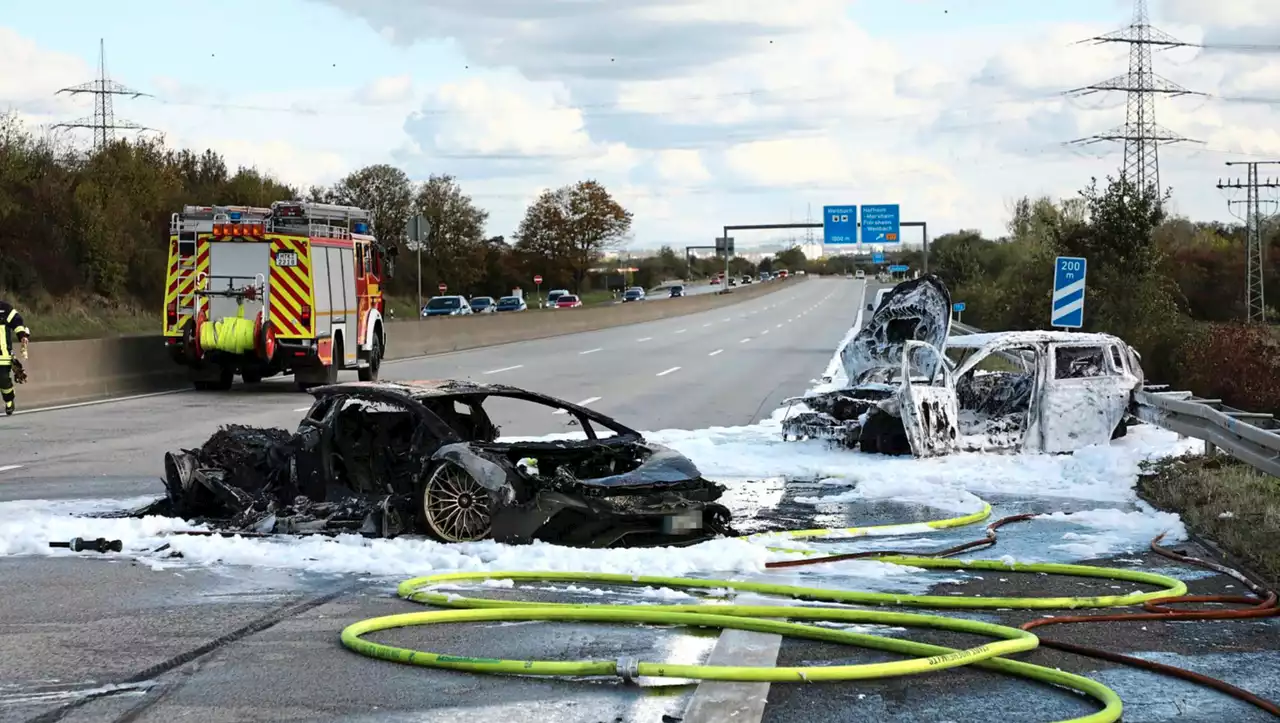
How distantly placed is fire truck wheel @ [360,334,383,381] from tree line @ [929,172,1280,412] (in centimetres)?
1503

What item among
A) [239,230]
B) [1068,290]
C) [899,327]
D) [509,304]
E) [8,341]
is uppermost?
[239,230]

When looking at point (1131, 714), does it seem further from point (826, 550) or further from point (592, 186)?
point (592, 186)

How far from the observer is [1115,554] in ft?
30.7

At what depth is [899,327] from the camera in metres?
18.5

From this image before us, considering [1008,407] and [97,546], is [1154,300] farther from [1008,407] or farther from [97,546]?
[97,546]

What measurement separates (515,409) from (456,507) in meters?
11.3

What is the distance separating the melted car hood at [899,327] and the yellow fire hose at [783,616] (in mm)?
9537

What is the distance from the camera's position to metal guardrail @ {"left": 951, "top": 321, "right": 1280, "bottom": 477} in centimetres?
1098

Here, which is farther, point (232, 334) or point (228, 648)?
point (232, 334)

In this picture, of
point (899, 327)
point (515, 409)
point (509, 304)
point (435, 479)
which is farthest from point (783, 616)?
point (509, 304)

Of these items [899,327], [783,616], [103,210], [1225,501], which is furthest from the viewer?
[103,210]

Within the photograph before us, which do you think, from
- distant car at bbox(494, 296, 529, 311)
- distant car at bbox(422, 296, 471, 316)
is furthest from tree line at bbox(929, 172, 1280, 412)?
distant car at bbox(494, 296, 529, 311)

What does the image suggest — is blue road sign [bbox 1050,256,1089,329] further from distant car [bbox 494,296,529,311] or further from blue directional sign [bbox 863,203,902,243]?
distant car [bbox 494,296,529,311]

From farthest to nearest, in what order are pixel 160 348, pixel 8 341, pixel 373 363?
pixel 373 363
pixel 160 348
pixel 8 341
